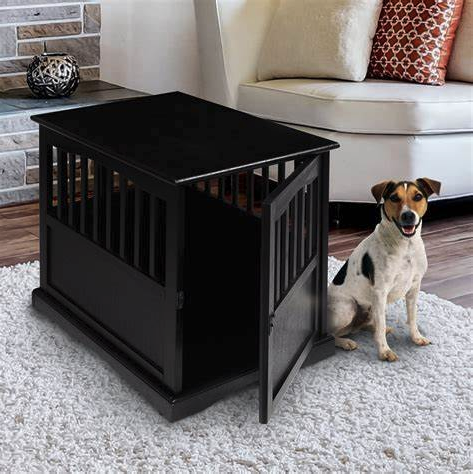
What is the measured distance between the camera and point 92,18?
4020 mm

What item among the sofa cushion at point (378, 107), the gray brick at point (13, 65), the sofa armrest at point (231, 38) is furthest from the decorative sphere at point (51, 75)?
the sofa cushion at point (378, 107)

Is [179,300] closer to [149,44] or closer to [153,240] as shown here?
[153,240]

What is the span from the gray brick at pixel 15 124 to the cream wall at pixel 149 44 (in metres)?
0.74

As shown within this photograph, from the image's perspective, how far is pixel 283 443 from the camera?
77.2 inches

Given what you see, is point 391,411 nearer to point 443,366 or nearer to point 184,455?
point 443,366

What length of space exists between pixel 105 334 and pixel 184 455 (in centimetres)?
48

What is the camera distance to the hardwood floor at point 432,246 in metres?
2.88

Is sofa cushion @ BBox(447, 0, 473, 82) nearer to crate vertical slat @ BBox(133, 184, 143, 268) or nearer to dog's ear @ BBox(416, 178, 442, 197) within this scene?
dog's ear @ BBox(416, 178, 442, 197)

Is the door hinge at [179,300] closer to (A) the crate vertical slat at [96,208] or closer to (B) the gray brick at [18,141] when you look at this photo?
(A) the crate vertical slat at [96,208]

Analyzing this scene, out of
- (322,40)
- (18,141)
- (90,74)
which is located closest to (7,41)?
(90,74)

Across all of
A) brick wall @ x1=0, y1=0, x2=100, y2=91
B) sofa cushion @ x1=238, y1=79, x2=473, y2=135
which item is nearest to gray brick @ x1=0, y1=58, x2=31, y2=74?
brick wall @ x1=0, y1=0, x2=100, y2=91

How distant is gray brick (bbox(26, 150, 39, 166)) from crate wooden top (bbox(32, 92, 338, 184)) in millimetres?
1101

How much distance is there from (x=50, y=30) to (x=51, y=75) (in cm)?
32

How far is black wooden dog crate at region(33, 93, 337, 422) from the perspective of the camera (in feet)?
6.53
